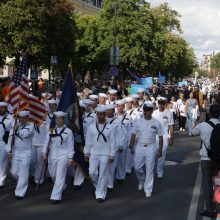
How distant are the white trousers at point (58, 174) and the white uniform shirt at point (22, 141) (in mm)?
640

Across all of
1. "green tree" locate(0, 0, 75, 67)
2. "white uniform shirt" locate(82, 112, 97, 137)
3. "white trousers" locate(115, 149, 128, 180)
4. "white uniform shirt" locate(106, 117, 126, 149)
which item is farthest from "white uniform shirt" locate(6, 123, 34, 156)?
"green tree" locate(0, 0, 75, 67)

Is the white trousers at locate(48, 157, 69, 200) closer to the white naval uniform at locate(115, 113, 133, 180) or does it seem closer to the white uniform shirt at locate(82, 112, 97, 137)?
the white naval uniform at locate(115, 113, 133, 180)

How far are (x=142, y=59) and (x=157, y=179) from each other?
32865mm

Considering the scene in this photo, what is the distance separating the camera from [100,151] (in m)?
9.70

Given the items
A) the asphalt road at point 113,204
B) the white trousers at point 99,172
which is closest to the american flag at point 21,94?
the asphalt road at point 113,204

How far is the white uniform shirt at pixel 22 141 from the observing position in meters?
9.85

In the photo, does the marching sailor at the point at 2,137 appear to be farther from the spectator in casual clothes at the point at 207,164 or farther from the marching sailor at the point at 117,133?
the spectator in casual clothes at the point at 207,164

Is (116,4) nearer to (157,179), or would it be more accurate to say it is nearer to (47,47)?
(47,47)

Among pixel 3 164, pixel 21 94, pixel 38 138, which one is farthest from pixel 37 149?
pixel 21 94

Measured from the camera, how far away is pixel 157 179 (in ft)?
38.9

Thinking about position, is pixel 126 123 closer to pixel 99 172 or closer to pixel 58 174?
pixel 99 172

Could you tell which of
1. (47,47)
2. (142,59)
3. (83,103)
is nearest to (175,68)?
(142,59)

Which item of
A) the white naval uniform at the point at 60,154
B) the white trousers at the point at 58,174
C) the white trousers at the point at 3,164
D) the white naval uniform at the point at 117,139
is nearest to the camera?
the white trousers at the point at 58,174

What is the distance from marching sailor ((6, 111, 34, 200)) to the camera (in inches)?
384
